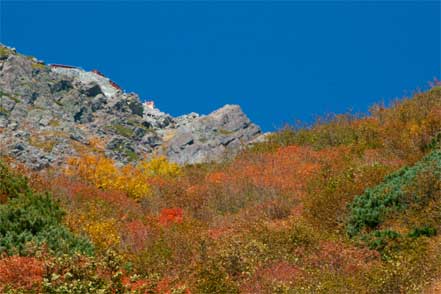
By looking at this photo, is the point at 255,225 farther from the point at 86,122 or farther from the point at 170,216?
the point at 86,122

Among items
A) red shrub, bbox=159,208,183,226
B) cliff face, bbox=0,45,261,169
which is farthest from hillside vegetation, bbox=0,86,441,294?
cliff face, bbox=0,45,261,169

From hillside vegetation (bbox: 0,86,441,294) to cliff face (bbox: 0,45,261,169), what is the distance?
7232 centimetres

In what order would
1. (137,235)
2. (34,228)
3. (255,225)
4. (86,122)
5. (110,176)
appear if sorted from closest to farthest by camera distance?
(34,228) < (255,225) < (137,235) < (110,176) < (86,122)

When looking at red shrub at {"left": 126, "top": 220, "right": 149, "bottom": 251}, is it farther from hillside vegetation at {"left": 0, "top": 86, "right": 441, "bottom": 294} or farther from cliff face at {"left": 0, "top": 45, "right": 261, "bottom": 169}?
cliff face at {"left": 0, "top": 45, "right": 261, "bottom": 169}

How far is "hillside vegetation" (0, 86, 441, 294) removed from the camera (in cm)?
1016

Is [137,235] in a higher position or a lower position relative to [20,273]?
higher

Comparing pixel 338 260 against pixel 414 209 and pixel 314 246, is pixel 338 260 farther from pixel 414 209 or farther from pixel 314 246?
pixel 414 209

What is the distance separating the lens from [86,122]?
124 meters

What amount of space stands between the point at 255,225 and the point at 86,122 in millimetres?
113007

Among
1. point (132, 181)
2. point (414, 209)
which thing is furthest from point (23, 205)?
point (132, 181)

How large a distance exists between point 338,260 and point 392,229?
107 inches

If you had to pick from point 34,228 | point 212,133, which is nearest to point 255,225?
point 34,228

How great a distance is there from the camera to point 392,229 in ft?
46.6

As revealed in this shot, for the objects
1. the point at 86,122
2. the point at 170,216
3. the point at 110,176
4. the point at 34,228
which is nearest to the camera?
the point at 34,228
